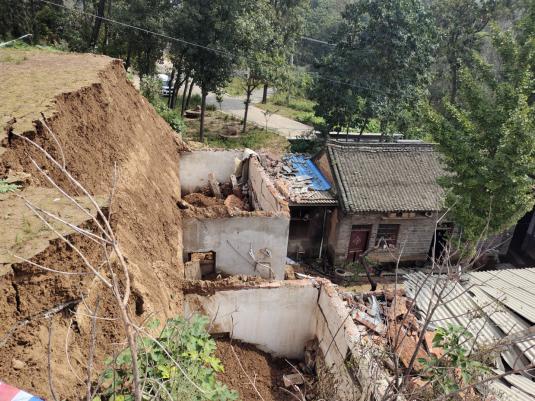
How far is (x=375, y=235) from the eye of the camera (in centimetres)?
1501

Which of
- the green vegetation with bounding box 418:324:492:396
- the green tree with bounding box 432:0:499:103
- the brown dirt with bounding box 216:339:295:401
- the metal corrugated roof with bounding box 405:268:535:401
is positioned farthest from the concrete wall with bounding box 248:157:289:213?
the green tree with bounding box 432:0:499:103

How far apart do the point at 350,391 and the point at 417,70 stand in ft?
57.3

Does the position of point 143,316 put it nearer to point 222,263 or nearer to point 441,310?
point 222,263

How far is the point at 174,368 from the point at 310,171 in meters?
12.4

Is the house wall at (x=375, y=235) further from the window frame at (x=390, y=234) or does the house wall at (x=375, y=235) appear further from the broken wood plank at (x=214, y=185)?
the broken wood plank at (x=214, y=185)

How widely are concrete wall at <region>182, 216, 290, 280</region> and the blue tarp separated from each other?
4968 millimetres

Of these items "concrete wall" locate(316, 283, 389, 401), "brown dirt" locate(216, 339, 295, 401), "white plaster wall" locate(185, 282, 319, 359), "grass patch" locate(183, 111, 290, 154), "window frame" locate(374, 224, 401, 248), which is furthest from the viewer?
"grass patch" locate(183, 111, 290, 154)

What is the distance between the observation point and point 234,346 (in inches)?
311

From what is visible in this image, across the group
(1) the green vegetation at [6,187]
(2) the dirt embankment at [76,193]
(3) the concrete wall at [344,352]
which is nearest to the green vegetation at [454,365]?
(3) the concrete wall at [344,352]

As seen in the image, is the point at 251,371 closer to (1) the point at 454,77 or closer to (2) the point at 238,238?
(2) the point at 238,238

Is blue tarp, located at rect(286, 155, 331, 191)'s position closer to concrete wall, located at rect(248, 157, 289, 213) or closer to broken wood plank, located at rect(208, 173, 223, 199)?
concrete wall, located at rect(248, 157, 289, 213)

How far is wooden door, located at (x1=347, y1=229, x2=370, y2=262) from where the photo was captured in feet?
49.0

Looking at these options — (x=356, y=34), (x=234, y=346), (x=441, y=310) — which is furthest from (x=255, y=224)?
(x=356, y=34)

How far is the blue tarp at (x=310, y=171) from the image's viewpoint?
1510 cm
